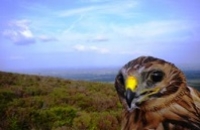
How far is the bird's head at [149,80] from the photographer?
297 cm

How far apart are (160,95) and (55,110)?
4.91 metres

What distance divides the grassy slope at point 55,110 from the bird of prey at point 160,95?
3.52 m

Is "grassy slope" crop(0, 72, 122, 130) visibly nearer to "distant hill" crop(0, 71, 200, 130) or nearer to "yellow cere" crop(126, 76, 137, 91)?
"distant hill" crop(0, 71, 200, 130)

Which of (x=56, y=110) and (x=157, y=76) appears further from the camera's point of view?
(x=56, y=110)

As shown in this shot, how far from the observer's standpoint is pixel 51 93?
380 inches

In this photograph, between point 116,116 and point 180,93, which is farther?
point 116,116

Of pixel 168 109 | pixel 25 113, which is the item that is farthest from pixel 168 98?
pixel 25 113

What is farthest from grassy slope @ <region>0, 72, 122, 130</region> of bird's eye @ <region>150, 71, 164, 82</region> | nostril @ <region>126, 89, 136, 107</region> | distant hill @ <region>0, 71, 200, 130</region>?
bird's eye @ <region>150, 71, 164, 82</region>

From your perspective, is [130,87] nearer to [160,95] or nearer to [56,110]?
[160,95]

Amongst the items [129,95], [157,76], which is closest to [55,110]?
[129,95]

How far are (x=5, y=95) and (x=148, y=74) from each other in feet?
22.3

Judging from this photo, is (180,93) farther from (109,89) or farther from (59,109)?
A: (109,89)

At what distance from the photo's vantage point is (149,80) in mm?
3018

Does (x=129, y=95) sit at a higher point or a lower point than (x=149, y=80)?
lower
